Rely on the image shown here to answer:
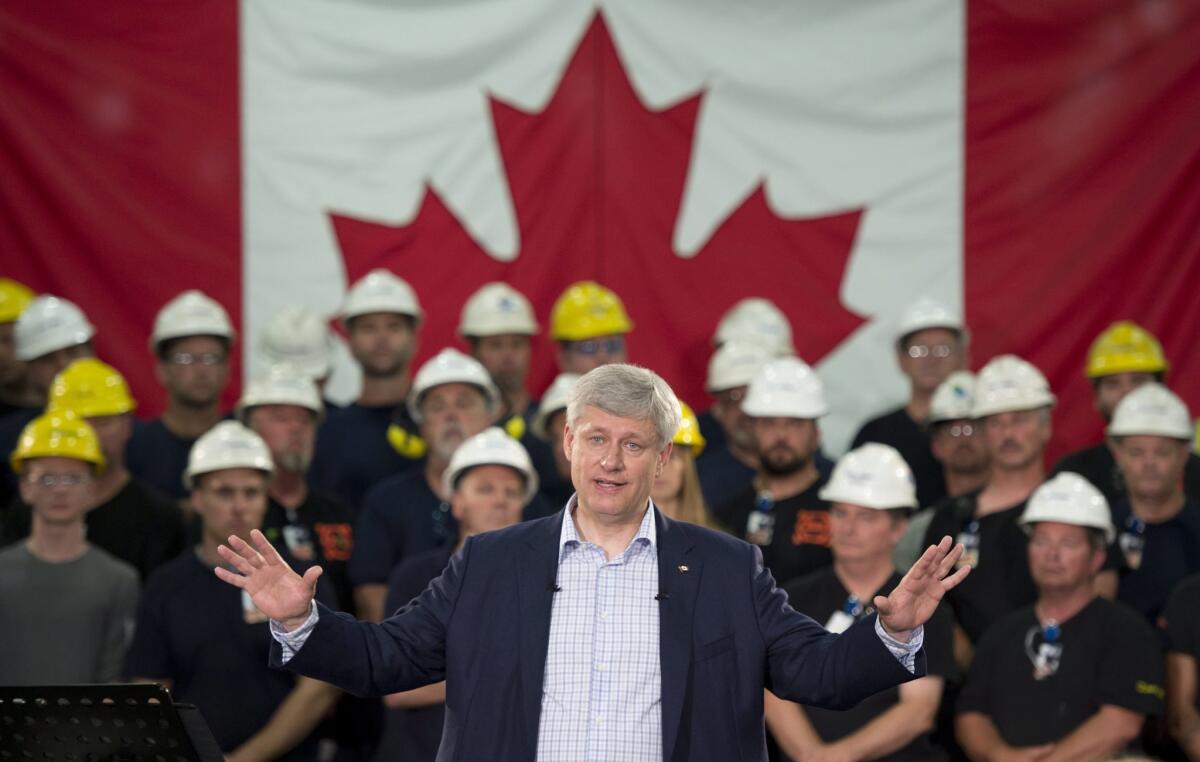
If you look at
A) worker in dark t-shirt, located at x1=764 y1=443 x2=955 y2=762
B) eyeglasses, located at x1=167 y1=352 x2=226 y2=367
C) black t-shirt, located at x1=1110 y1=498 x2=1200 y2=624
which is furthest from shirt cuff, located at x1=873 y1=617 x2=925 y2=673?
eyeglasses, located at x1=167 y1=352 x2=226 y2=367

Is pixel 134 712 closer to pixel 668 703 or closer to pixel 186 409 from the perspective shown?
pixel 668 703

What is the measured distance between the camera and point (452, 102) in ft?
28.8

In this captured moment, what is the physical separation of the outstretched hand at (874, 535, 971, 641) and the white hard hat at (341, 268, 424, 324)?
470 centimetres

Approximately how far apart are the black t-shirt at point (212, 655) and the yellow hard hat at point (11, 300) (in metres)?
2.41

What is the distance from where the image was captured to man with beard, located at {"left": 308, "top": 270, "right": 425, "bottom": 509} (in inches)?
290

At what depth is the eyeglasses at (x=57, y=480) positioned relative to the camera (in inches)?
244

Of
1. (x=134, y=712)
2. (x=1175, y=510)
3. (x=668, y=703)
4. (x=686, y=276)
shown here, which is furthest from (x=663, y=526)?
(x=686, y=276)

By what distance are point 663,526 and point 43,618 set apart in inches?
123

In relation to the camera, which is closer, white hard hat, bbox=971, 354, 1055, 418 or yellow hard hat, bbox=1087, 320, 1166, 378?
white hard hat, bbox=971, 354, 1055, 418

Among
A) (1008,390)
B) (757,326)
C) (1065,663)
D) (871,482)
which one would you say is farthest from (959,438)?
(1065,663)

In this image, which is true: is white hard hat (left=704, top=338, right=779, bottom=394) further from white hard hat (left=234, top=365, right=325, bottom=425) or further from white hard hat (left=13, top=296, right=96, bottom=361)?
white hard hat (left=13, top=296, right=96, bottom=361)

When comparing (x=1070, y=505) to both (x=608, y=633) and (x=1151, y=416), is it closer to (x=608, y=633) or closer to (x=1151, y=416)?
(x=1151, y=416)

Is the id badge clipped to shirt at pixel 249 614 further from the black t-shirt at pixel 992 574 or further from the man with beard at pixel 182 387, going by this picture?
the black t-shirt at pixel 992 574

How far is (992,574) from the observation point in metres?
6.54
